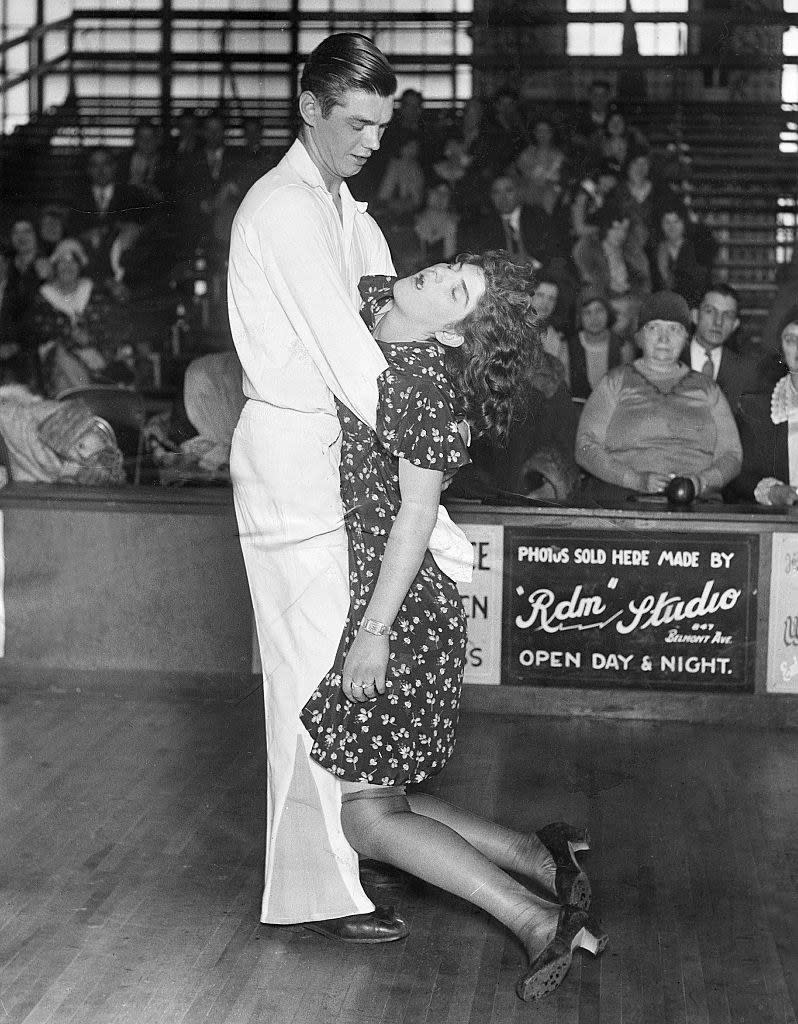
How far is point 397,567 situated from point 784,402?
A: 2353 mm

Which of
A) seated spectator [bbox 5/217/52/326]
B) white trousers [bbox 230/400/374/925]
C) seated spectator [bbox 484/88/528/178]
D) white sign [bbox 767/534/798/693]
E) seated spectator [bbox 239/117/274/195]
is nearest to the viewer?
white trousers [bbox 230/400/374/925]

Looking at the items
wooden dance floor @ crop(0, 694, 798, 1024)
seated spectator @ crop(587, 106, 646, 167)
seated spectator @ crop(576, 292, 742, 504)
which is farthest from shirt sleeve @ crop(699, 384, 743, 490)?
seated spectator @ crop(587, 106, 646, 167)

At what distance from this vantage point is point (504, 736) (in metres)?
3.42

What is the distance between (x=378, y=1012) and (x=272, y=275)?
1.04m

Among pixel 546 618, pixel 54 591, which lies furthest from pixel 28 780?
pixel 546 618

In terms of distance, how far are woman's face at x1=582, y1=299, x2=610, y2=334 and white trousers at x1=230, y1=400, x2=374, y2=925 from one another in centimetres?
287

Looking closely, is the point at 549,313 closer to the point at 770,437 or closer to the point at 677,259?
the point at 770,437

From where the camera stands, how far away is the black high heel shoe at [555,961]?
198 centimetres

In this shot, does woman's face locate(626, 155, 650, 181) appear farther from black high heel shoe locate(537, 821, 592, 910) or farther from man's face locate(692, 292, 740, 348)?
black high heel shoe locate(537, 821, 592, 910)

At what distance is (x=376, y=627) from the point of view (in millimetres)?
1979

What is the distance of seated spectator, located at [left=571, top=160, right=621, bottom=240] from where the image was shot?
5383 mm

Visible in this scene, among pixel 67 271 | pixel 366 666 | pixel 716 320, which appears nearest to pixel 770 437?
→ pixel 716 320

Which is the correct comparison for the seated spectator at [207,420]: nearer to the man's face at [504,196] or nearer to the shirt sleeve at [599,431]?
the shirt sleeve at [599,431]

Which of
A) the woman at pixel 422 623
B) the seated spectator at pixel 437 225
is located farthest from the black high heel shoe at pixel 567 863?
the seated spectator at pixel 437 225
